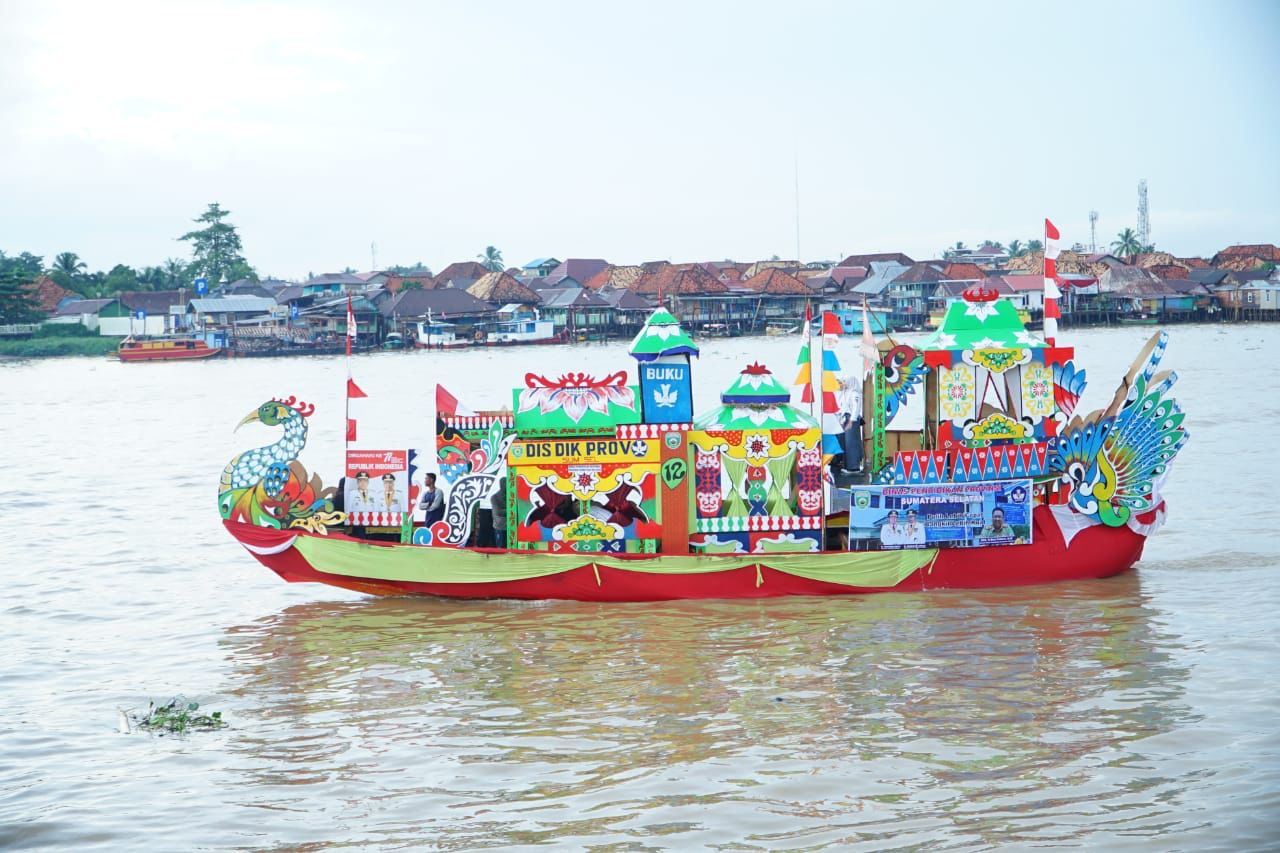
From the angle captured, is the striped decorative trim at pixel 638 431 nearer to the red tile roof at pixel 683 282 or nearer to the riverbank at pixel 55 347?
the red tile roof at pixel 683 282

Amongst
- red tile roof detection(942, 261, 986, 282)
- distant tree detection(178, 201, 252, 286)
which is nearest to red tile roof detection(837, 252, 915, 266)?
red tile roof detection(942, 261, 986, 282)

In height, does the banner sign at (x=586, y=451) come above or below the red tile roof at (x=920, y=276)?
below

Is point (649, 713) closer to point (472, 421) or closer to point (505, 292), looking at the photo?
point (472, 421)

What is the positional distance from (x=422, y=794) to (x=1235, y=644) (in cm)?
774

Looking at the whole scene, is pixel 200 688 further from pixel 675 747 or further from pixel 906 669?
pixel 906 669

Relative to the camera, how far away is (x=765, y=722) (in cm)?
1042

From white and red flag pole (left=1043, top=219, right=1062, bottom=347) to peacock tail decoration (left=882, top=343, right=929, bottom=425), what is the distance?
4.88 ft

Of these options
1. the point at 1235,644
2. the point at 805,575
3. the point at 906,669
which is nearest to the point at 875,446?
the point at 805,575

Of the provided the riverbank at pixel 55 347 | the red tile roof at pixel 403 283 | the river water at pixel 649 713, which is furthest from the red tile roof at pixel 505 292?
the river water at pixel 649 713

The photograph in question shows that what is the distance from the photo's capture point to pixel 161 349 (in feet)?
258

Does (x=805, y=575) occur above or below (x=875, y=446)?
below

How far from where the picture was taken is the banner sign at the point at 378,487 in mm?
13820

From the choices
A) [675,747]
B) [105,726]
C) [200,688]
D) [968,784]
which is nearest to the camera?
[968,784]

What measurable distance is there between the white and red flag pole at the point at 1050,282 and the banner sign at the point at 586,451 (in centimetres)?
451
